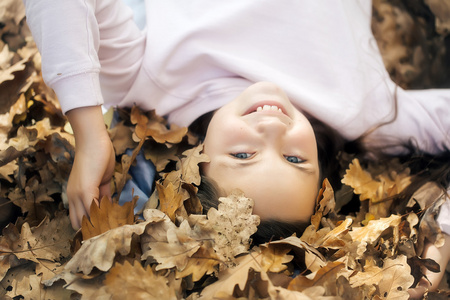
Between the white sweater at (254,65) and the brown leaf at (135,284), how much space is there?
106cm

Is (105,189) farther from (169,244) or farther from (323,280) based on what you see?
(323,280)

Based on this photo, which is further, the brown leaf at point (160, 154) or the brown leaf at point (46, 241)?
the brown leaf at point (160, 154)

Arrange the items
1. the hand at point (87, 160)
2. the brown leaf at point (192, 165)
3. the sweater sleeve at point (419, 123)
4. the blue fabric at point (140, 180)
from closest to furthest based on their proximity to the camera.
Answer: the hand at point (87, 160), the brown leaf at point (192, 165), the blue fabric at point (140, 180), the sweater sleeve at point (419, 123)

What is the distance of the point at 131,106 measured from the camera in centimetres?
237

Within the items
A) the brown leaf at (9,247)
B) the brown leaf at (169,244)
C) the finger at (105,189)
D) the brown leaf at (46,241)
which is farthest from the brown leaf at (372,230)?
the brown leaf at (9,247)

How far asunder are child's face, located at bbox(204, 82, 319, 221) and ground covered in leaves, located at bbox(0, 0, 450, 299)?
88 mm

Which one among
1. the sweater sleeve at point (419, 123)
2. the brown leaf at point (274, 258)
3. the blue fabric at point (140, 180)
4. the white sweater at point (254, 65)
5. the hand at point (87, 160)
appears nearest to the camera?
the brown leaf at point (274, 258)

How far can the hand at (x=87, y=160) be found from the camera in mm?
1736

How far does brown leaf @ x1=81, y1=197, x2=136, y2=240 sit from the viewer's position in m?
1.55

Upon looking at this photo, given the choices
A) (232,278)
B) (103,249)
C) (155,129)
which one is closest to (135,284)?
(103,249)

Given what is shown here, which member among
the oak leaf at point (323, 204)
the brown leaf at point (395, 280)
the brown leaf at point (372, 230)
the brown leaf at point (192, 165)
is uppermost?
the brown leaf at point (192, 165)

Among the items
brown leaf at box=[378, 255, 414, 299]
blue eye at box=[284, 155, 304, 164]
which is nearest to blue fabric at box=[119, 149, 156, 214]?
blue eye at box=[284, 155, 304, 164]

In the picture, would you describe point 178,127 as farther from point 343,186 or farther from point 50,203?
point 343,186

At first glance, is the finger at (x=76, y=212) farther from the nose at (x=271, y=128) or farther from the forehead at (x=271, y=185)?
the nose at (x=271, y=128)
